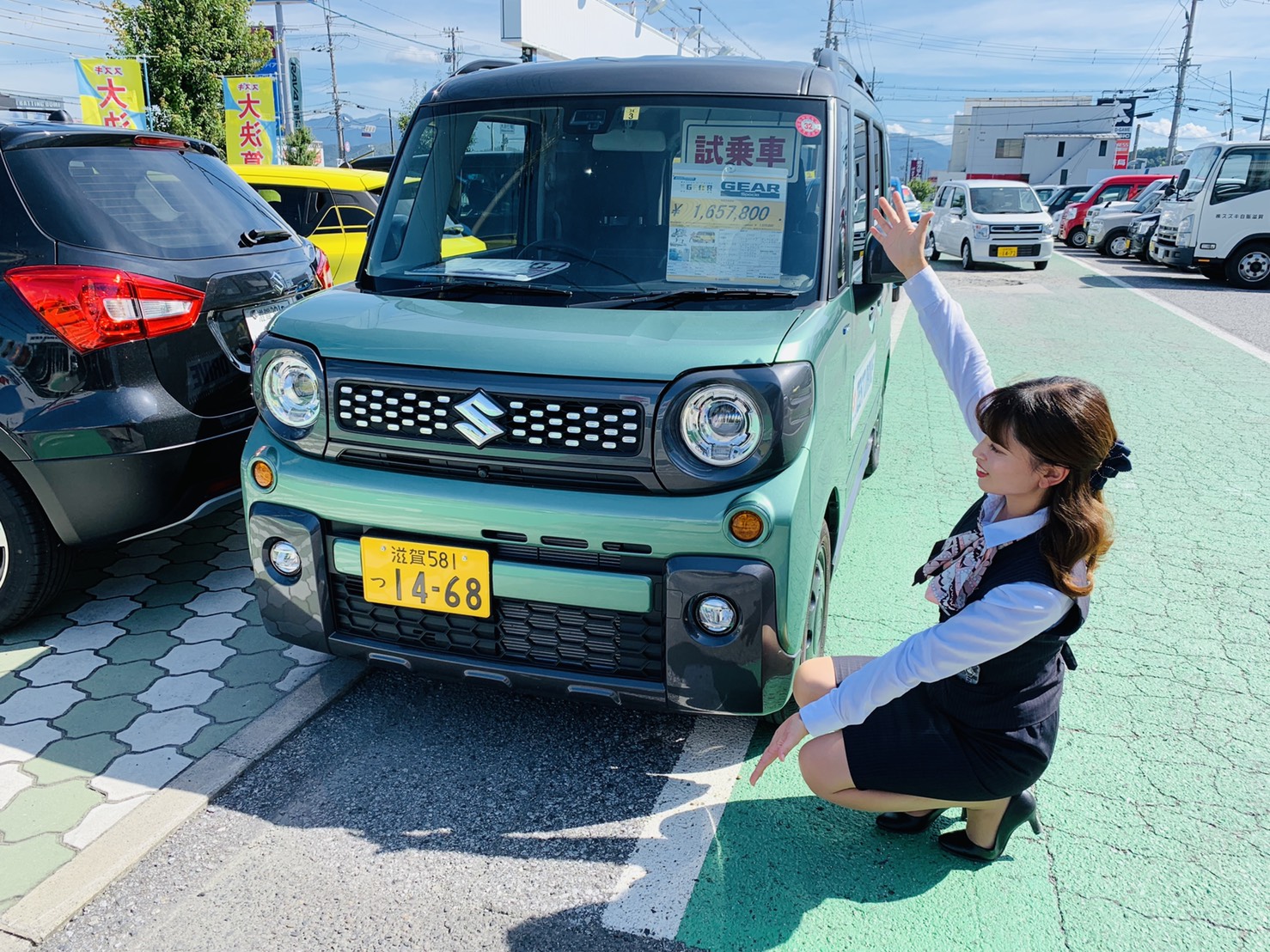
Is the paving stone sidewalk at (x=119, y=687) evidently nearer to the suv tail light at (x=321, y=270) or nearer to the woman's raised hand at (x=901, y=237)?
the suv tail light at (x=321, y=270)

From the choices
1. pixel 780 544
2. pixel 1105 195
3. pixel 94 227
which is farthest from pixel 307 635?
pixel 1105 195

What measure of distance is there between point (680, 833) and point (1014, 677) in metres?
0.97

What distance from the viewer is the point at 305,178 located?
328 inches

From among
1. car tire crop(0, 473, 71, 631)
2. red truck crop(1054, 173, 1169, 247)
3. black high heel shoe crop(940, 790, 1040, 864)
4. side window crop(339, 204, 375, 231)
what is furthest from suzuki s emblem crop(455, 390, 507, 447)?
Answer: red truck crop(1054, 173, 1169, 247)

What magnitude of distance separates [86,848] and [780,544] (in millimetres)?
1932

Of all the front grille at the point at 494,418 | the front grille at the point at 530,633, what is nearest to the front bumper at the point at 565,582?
the front grille at the point at 530,633

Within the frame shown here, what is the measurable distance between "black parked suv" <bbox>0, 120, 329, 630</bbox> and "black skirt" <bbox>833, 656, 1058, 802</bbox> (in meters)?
2.56

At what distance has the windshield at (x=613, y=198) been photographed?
284 cm

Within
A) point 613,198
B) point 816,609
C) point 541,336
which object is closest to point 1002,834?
point 816,609

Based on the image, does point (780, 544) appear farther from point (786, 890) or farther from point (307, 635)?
point (307, 635)

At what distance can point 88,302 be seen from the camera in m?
3.09

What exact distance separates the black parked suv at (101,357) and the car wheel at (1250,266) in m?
15.5

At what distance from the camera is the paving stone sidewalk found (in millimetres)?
2492

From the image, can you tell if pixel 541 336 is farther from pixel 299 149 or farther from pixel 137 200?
pixel 299 149
